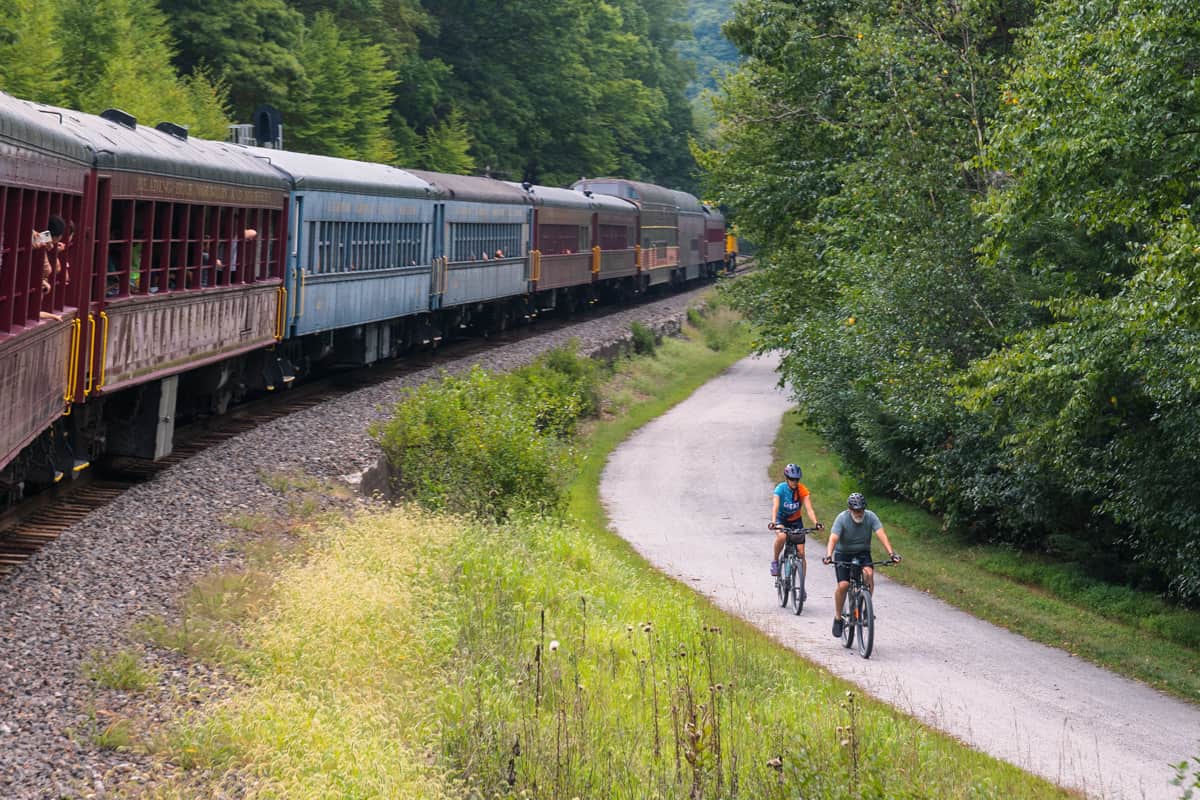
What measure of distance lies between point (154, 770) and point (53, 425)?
266 inches

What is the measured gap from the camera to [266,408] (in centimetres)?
2034

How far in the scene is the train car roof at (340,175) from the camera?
2067cm

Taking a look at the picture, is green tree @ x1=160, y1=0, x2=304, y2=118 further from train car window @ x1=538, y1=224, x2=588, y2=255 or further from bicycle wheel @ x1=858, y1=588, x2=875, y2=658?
bicycle wheel @ x1=858, y1=588, x2=875, y2=658

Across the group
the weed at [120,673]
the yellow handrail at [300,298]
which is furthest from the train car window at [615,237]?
the weed at [120,673]

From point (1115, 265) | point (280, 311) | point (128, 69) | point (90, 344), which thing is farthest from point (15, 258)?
point (128, 69)

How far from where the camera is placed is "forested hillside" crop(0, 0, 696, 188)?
3722cm

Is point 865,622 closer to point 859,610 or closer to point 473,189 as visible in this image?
point 859,610

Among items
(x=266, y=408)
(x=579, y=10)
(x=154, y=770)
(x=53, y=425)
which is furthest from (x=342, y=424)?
(x=579, y=10)

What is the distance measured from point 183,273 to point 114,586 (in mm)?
6212

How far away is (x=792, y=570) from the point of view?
15742 millimetres

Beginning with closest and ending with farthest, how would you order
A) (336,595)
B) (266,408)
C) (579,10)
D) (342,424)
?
(336,595)
(342,424)
(266,408)
(579,10)

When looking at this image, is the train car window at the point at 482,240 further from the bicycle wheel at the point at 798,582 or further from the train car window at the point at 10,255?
the train car window at the point at 10,255

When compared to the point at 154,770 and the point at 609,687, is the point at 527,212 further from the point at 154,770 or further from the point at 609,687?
the point at 154,770

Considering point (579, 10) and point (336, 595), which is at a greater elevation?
point (579, 10)
